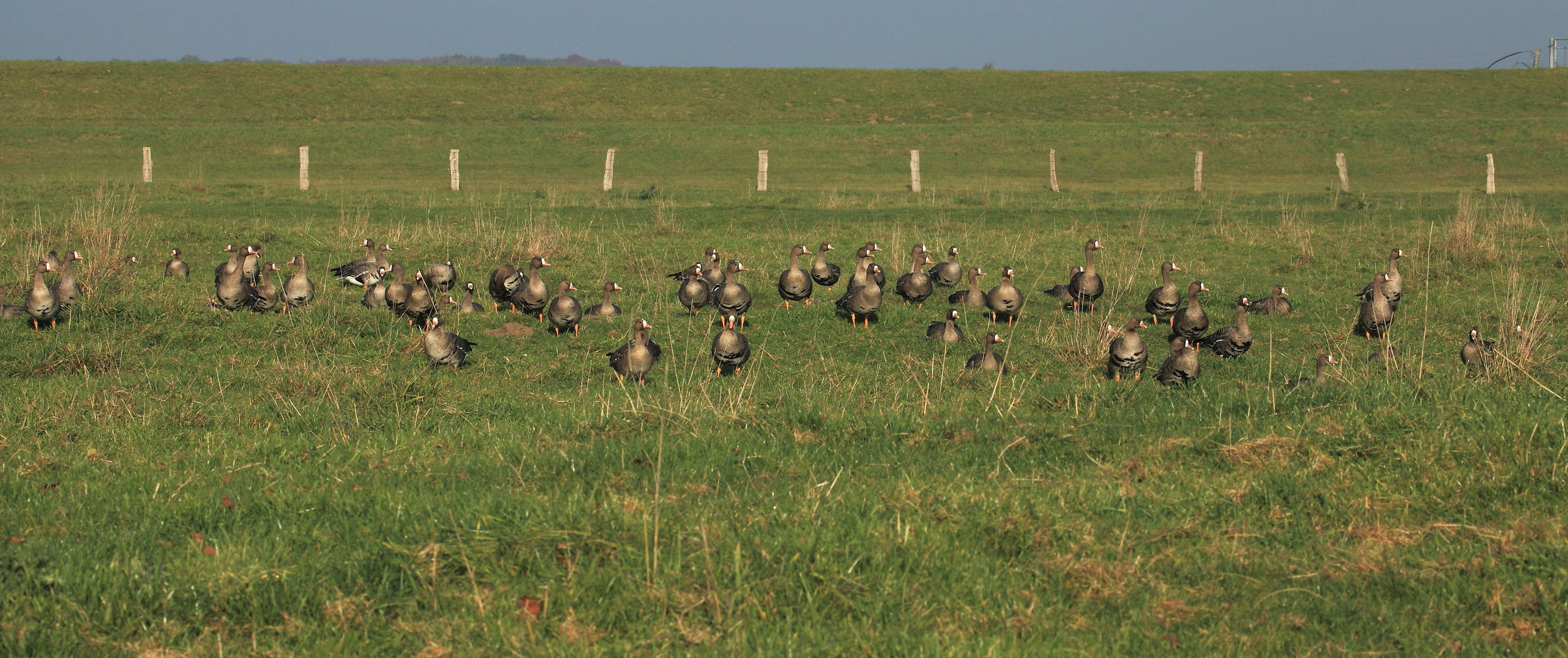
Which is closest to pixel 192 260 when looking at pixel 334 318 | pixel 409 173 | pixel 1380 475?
pixel 334 318

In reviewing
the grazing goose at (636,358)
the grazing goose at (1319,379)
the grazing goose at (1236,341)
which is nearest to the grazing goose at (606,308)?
the grazing goose at (636,358)

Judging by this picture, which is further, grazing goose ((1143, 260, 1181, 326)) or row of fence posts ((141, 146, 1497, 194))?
row of fence posts ((141, 146, 1497, 194))

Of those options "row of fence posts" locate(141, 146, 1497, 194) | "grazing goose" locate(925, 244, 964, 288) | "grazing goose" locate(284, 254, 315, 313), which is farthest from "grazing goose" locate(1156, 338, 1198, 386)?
"row of fence posts" locate(141, 146, 1497, 194)

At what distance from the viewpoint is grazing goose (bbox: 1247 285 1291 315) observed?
48.9 feet

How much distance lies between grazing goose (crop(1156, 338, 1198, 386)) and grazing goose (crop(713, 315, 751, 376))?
13.3 ft

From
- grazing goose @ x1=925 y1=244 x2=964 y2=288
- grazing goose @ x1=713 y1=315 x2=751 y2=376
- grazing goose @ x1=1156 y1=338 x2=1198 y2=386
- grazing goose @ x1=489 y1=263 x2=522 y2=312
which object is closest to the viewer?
grazing goose @ x1=1156 y1=338 x2=1198 y2=386

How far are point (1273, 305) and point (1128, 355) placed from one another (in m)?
4.76

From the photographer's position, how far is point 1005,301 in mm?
14469

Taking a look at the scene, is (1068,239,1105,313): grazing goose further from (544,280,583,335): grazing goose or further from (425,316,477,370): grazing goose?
(425,316,477,370): grazing goose

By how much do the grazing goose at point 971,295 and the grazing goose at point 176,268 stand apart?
11.0 m

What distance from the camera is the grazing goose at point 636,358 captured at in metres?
11.1

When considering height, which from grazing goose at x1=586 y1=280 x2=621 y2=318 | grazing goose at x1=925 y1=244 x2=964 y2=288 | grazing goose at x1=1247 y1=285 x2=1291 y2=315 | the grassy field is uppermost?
grazing goose at x1=925 y1=244 x2=964 y2=288

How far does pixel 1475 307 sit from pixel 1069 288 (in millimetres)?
5524

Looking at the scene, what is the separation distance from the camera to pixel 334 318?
42.8ft
